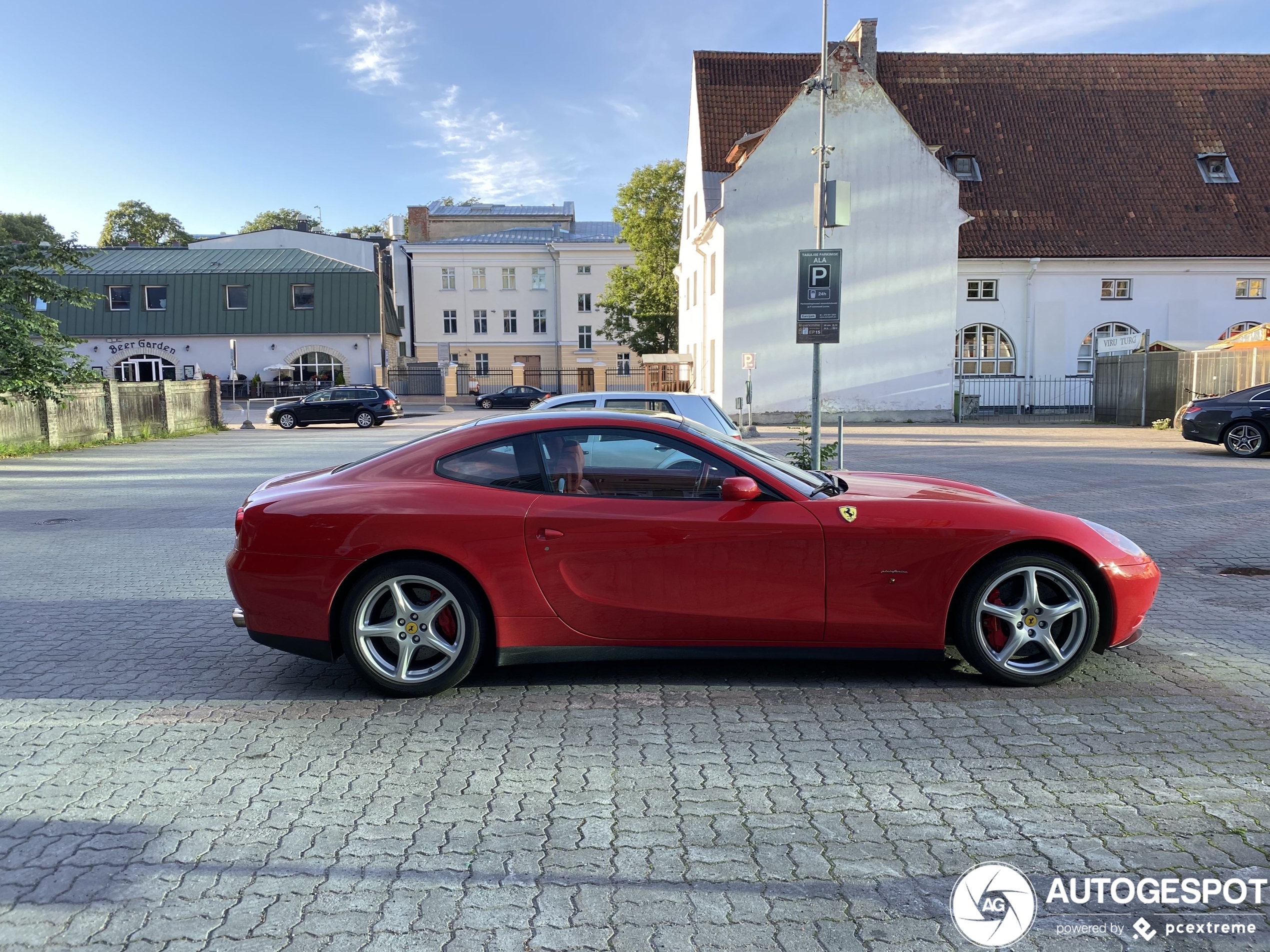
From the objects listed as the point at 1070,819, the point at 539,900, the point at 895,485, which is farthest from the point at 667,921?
the point at 895,485

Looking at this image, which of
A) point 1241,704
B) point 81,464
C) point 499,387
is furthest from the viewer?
point 499,387

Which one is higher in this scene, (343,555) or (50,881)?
(343,555)

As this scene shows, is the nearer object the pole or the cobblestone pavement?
the cobblestone pavement

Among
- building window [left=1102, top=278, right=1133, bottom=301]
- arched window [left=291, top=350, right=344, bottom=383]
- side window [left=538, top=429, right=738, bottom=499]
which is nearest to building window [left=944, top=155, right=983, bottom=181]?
building window [left=1102, top=278, right=1133, bottom=301]

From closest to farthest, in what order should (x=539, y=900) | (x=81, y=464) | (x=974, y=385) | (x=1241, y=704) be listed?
(x=539, y=900)
(x=1241, y=704)
(x=81, y=464)
(x=974, y=385)

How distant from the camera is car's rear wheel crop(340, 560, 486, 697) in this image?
483cm

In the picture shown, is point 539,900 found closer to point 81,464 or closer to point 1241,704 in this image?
point 1241,704

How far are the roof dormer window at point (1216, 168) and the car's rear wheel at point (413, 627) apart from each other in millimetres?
42391

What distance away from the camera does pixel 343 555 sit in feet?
15.8

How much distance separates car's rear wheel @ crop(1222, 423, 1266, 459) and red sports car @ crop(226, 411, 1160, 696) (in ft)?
53.8

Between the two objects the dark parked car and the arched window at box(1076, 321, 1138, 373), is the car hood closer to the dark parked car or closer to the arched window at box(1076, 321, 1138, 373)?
the dark parked car

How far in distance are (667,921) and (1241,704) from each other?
350 centimetres

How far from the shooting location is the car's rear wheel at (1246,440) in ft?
60.4

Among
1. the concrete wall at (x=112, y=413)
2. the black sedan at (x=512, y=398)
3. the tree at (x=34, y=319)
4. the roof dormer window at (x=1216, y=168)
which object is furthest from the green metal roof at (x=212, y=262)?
the roof dormer window at (x=1216, y=168)
